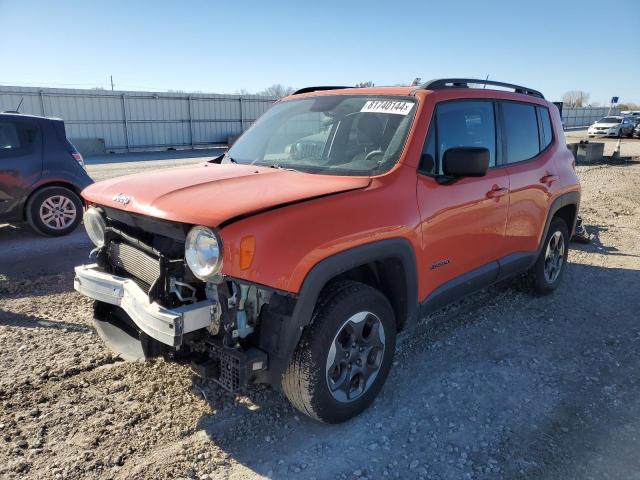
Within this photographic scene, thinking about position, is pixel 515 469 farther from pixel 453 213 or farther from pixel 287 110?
pixel 287 110

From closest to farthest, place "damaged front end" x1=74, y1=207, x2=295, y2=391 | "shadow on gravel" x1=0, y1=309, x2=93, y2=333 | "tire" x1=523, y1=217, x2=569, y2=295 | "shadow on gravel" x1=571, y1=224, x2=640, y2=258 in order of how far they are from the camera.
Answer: "damaged front end" x1=74, y1=207, x2=295, y2=391
"shadow on gravel" x1=0, y1=309, x2=93, y2=333
"tire" x1=523, y1=217, x2=569, y2=295
"shadow on gravel" x1=571, y1=224, x2=640, y2=258

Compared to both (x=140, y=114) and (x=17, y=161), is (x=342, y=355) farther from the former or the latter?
(x=140, y=114)

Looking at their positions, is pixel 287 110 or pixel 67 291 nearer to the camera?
pixel 287 110

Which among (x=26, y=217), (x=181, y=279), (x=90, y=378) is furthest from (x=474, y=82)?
(x=26, y=217)

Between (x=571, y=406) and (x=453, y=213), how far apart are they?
58.7 inches

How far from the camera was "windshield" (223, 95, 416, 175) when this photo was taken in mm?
3322

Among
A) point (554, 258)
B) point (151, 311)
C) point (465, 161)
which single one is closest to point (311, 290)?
point (151, 311)

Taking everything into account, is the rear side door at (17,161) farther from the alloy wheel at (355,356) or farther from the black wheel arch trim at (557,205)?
the black wheel arch trim at (557,205)

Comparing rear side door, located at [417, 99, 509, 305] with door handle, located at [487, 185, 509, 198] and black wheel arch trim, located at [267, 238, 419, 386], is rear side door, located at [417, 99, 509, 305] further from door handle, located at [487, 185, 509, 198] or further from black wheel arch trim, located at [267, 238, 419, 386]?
black wheel arch trim, located at [267, 238, 419, 386]

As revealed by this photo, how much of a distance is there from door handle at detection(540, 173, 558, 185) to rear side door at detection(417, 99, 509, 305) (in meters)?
0.79

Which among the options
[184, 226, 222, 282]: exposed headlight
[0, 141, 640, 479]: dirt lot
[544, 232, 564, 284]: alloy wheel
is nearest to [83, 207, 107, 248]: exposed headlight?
[0, 141, 640, 479]: dirt lot

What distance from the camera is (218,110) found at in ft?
88.9

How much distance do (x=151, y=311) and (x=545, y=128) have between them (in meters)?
4.17

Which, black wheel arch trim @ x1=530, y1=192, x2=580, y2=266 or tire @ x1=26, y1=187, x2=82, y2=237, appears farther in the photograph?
tire @ x1=26, y1=187, x2=82, y2=237
